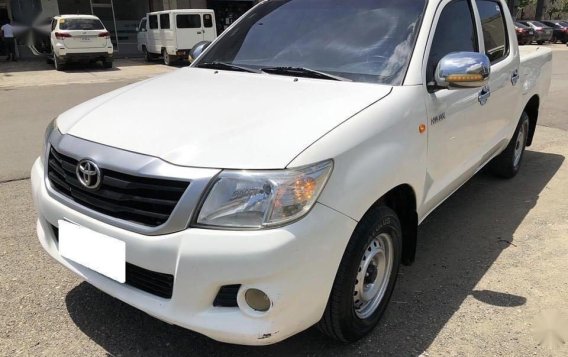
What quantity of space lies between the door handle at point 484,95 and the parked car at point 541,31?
30.9 m

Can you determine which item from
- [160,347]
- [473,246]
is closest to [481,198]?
[473,246]

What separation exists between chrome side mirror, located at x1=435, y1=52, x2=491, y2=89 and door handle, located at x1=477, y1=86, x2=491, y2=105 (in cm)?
73

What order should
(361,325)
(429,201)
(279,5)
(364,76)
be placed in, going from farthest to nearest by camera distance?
(279,5)
(429,201)
(364,76)
(361,325)

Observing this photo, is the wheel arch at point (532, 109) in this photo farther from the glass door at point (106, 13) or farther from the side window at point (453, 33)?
the glass door at point (106, 13)

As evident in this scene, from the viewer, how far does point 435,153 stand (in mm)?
2957

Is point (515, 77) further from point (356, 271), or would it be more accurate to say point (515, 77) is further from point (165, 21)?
point (165, 21)

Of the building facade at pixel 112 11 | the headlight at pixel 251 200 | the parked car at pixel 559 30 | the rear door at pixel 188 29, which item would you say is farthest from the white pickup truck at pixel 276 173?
the parked car at pixel 559 30

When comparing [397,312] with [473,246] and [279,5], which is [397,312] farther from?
[279,5]

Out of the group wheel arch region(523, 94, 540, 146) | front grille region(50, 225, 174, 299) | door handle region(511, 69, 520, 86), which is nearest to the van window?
wheel arch region(523, 94, 540, 146)

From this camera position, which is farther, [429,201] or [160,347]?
[429,201]

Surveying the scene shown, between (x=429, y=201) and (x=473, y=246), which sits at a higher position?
(x=429, y=201)

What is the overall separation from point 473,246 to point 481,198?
1115mm

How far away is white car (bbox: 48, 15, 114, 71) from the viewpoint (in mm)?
16922

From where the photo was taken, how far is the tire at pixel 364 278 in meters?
2.29
